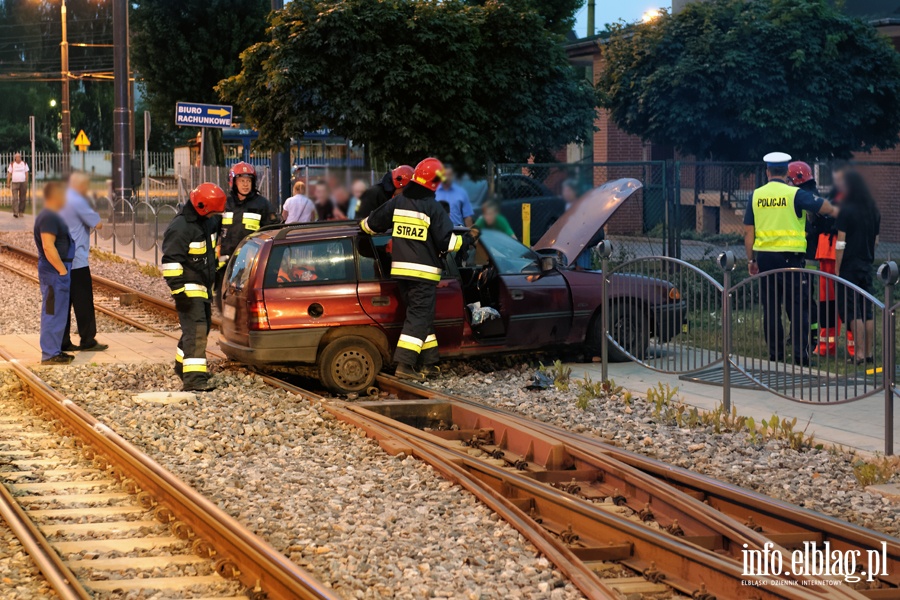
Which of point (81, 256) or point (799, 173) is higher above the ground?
point (799, 173)

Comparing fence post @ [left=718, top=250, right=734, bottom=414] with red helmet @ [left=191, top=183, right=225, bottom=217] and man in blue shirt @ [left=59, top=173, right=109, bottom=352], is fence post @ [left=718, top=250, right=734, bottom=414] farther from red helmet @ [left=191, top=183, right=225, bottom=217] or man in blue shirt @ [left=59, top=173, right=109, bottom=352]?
man in blue shirt @ [left=59, top=173, right=109, bottom=352]

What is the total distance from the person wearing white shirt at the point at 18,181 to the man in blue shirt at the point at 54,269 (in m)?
25.8

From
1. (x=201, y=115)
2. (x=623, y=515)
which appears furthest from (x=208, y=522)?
(x=201, y=115)

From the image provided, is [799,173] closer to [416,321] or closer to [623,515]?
[416,321]

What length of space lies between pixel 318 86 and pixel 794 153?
33.5 ft

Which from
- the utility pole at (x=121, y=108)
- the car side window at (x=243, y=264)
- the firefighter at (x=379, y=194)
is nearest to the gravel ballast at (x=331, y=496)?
the car side window at (x=243, y=264)

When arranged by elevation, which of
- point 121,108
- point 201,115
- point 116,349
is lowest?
point 116,349

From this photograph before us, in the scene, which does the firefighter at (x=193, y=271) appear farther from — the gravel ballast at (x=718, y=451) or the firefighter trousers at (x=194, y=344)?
the gravel ballast at (x=718, y=451)

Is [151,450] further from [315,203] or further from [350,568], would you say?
[315,203]

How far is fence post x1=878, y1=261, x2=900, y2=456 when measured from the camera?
25.2 feet

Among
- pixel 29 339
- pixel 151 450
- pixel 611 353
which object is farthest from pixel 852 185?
pixel 29 339

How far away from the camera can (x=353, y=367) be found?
420 inches

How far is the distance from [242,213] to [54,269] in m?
2.22

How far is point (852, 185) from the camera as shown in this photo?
12.0 metres
